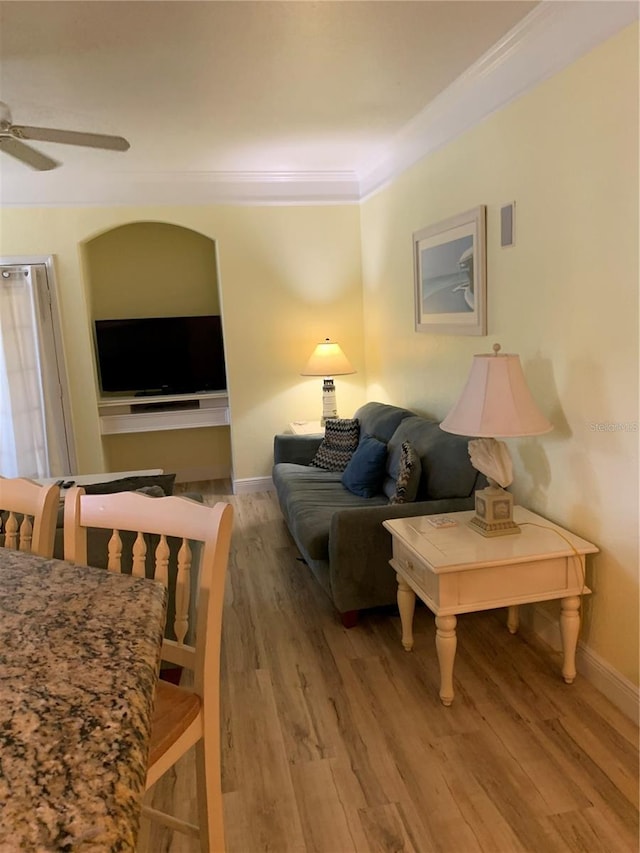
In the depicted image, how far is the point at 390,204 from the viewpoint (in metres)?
4.40

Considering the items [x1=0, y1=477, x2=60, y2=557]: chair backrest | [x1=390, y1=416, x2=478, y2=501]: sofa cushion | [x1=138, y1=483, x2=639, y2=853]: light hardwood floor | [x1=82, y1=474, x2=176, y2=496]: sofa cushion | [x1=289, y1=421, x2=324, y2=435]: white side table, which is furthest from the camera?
[x1=289, y1=421, x2=324, y2=435]: white side table

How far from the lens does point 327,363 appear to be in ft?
→ 15.8

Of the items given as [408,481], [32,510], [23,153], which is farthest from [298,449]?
[32,510]

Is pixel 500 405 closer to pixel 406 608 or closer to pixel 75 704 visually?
pixel 406 608

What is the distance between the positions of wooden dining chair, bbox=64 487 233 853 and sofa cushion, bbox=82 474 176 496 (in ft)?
3.17

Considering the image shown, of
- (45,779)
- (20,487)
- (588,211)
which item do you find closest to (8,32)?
(20,487)

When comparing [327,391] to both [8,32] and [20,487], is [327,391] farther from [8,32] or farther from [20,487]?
[20,487]

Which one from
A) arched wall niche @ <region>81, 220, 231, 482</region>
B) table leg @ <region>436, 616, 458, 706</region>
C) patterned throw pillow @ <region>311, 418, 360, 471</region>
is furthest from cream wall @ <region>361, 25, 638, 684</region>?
arched wall niche @ <region>81, 220, 231, 482</region>

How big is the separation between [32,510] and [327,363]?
340 centimetres

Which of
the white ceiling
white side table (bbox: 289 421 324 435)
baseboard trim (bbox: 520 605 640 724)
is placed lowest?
baseboard trim (bbox: 520 605 640 724)

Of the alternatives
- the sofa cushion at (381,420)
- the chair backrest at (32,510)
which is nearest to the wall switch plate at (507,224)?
the sofa cushion at (381,420)

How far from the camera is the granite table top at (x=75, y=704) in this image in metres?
0.65

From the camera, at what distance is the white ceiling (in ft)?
7.48

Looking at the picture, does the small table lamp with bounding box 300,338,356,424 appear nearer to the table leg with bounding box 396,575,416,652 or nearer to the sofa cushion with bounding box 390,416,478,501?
the sofa cushion with bounding box 390,416,478,501
